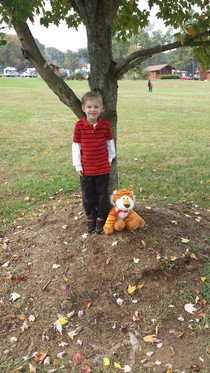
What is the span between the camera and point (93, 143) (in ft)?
11.7

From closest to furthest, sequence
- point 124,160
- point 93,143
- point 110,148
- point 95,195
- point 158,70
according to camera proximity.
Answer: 1. point 93,143
2. point 110,148
3. point 95,195
4. point 124,160
5. point 158,70

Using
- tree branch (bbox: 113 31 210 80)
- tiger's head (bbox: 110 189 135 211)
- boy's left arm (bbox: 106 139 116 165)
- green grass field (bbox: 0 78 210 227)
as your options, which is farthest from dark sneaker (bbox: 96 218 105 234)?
green grass field (bbox: 0 78 210 227)

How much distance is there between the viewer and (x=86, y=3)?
3551 millimetres

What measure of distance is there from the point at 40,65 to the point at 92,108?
0.71 m

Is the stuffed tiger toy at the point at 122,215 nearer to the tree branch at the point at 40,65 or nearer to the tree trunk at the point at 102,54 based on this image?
the tree trunk at the point at 102,54

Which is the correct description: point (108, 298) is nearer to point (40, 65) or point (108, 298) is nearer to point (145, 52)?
point (40, 65)

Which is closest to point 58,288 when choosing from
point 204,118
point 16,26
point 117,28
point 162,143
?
point 16,26

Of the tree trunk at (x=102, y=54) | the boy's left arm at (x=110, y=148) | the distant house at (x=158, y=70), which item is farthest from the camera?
the distant house at (x=158, y=70)

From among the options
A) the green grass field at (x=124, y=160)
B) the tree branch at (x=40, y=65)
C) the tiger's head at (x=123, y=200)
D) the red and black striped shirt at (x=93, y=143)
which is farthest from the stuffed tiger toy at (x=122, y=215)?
the green grass field at (x=124, y=160)

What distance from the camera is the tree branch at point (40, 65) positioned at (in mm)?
3281

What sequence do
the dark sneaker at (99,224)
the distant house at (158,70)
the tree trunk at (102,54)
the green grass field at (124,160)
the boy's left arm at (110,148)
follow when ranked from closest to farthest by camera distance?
the tree trunk at (102,54)
the boy's left arm at (110,148)
the dark sneaker at (99,224)
the green grass field at (124,160)
the distant house at (158,70)

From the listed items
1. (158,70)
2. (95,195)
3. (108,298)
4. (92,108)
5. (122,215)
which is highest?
(158,70)

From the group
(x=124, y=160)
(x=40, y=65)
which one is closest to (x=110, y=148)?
(x=40, y=65)

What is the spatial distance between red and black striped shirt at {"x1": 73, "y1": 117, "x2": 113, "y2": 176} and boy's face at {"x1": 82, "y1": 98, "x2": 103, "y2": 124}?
0.09 metres
